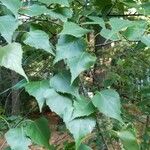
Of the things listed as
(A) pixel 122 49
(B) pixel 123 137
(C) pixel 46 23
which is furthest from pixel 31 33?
(A) pixel 122 49

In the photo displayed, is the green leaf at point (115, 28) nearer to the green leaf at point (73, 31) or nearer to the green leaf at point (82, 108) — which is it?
the green leaf at point (73, 31)

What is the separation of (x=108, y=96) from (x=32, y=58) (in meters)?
0.66

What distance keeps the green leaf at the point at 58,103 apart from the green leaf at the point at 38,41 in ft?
0.35

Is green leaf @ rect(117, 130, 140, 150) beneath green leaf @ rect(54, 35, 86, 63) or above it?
beneath

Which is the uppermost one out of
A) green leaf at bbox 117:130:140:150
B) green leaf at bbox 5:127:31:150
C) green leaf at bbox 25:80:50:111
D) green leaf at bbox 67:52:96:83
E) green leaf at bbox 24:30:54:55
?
green leaf at bbox 24:30:54:55

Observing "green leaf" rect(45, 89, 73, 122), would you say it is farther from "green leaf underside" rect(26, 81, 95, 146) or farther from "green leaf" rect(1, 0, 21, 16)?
"green leaf" rect(1, 0, 21, 16)

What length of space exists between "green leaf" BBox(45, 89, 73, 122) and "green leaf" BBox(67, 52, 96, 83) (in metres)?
0.07

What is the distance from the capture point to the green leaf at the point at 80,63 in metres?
0.91

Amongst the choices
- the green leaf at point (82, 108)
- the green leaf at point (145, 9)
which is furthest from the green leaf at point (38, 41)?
the green leaf at point (145, 9)

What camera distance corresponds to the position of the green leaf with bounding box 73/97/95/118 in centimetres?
91

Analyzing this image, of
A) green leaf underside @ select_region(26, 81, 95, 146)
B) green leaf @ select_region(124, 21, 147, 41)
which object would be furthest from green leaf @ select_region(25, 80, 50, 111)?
green leaf @ select_region(124, 21, 147, 41)

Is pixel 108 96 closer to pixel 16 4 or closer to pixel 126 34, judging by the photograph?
pixel 126 34

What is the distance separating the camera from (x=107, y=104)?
92cm

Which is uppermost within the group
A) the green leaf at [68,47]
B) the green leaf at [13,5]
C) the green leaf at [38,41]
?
the green leaf at [13,5]
